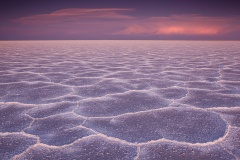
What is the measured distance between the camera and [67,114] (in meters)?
1.59

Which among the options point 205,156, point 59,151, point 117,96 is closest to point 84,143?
point 59,151

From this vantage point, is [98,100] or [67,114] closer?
[67,114]

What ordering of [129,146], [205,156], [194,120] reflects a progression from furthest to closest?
[194,120] → [129,146] → [205,156]

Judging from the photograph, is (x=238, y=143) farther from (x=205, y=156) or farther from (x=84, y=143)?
(x=84, y=143)

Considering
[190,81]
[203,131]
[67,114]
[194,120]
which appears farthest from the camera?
[190,81]

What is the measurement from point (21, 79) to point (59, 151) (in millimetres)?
2033

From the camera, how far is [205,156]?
1044 mm

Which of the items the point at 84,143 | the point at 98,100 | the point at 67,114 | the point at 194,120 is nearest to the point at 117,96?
the point at 98,100

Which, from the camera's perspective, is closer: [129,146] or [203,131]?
[129,146]

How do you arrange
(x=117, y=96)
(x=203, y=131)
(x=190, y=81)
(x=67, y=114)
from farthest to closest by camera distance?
(x=190, y=81), (x=117, y=96), (x=67, y=114), (x=203, y=131)

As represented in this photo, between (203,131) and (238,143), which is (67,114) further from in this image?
(238,143)

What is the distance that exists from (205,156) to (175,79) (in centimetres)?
186

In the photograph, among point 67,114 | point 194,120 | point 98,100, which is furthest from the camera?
point 98,100

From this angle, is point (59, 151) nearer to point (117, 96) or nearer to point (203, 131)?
point (203, 131)
